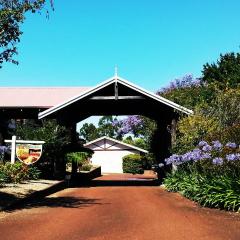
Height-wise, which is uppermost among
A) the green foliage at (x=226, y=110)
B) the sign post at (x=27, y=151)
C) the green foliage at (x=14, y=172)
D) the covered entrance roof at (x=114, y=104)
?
the covered entrance roof at (x=114, y=104)

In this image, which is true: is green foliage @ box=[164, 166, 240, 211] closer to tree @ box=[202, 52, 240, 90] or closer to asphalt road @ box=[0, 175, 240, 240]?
asphalt road @ box=[0, 175, 240, 240]

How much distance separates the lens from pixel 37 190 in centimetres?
1992

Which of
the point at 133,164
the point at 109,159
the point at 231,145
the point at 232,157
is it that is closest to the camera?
the point at 232,157

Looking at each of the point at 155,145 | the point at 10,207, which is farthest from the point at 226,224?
the point at 155,145

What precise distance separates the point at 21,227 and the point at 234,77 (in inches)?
1194

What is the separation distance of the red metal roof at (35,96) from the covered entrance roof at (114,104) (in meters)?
1.08

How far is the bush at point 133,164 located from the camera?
5741 centimetres

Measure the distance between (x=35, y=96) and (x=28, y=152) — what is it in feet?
32.4

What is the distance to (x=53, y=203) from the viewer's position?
57.8 ft


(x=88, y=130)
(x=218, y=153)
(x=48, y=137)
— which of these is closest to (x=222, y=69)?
(x=48, y=137)

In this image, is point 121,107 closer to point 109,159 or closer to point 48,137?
point 48,137

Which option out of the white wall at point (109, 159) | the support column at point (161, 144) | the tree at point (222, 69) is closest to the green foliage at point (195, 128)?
the support column at point (161, 144)

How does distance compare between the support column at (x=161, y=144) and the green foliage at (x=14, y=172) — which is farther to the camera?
the support column at (x=161, y=144)

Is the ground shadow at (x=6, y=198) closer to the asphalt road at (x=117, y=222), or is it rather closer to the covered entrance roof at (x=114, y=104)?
the asphalt road at (x=117, y=222)
